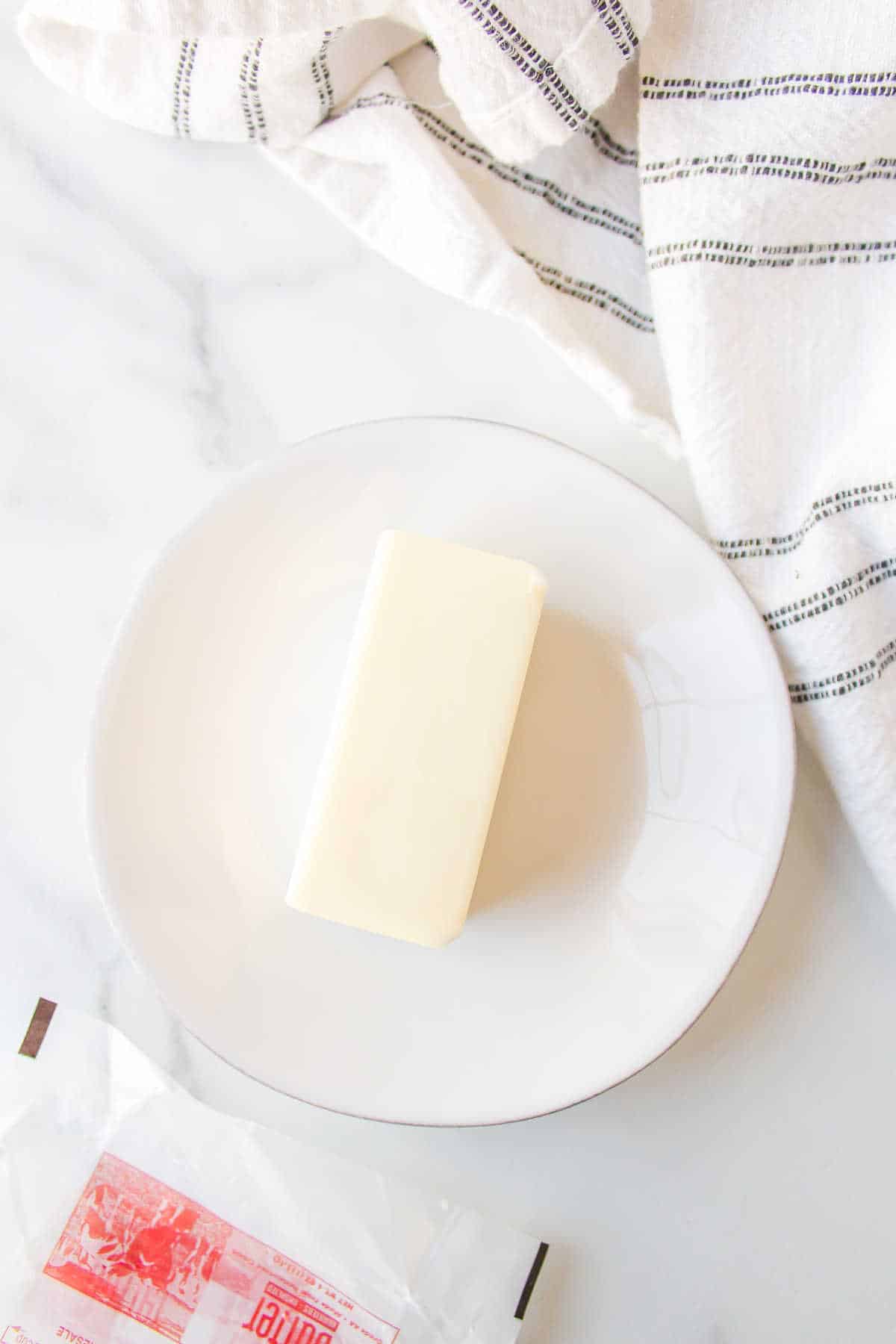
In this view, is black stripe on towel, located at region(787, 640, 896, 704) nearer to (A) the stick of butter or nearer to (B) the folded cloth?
(B) the folded cloth

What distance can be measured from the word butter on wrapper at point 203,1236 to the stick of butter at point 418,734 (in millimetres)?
178

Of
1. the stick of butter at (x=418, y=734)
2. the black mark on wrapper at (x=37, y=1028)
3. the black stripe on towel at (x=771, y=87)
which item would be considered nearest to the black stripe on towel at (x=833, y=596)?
the stick of butter at (x=418, y=734)

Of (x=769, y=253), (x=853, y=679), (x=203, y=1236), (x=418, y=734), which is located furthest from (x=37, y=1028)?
(x=769, y=253)

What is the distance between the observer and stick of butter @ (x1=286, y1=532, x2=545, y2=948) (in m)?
0.55

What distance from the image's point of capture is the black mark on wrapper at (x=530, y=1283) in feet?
1.99

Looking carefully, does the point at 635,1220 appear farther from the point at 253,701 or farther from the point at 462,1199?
the point at 253,701

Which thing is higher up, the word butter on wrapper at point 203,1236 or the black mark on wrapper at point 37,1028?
the black mark on wrapper at point 37,1028

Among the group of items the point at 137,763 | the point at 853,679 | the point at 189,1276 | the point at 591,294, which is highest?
the point at 591,294

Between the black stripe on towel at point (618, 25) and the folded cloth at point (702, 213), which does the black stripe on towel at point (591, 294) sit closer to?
the folded cloth at point (702, 213)

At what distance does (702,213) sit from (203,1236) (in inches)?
24.8

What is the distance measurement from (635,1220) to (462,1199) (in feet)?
0.34

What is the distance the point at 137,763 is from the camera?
604 mm

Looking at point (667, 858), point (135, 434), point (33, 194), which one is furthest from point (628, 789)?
point (33, 194)

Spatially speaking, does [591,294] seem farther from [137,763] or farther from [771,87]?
[137,763]
